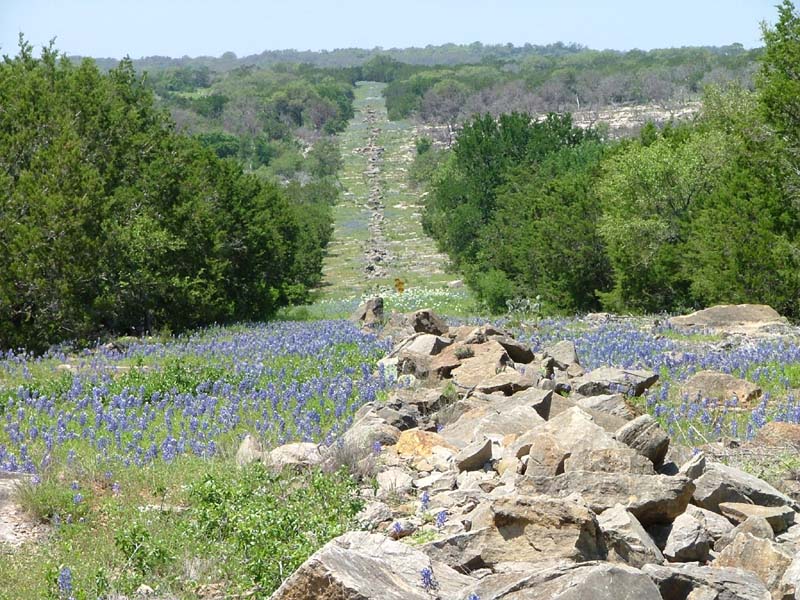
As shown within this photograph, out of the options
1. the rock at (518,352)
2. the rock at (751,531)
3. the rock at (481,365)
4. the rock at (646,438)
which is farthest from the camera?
the rock at (518,352)

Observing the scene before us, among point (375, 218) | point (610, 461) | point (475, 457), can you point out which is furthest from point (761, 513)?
point (375, 218)

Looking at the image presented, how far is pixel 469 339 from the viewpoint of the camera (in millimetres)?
15164

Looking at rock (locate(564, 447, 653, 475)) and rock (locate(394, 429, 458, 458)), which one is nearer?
rock (locate(564, 447, 653, 475))

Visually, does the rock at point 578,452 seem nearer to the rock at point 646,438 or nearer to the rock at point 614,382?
the rock at point 646,438

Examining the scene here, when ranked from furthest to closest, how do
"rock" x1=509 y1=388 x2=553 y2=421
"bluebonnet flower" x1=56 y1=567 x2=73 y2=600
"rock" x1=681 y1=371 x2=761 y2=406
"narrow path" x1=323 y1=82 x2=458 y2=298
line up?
1. "narrow path" x1=323 y1=82 x2=458 y2=298
2. "rock" x1=681 y1=371 x2=761 y2=406
3. "rock" x1=509 y1=388 x2=553 y2=421
4. "bluebonnet flower" x1=56 y1=567 x2=73 y2=600

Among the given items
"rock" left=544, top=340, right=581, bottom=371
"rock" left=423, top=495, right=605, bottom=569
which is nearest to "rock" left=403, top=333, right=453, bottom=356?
"rock" left=544, top=340, right=581, bottom=371

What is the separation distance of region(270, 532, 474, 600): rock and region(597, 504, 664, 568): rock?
0.92 metres

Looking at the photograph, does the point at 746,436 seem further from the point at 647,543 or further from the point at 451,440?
the point at 647,543

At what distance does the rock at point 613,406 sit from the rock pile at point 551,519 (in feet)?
0.06

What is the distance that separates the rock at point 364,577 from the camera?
5246 mm

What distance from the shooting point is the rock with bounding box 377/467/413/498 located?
26.8 ft

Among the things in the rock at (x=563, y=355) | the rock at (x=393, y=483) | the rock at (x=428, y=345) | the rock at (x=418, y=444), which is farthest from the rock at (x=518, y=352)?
the rock at (x=393, y=483)

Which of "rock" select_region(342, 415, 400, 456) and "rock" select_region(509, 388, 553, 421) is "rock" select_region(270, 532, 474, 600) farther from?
"rock" select_region(509, 388, 553, 421)

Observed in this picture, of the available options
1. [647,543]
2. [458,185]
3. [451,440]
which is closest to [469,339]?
[451,440]
